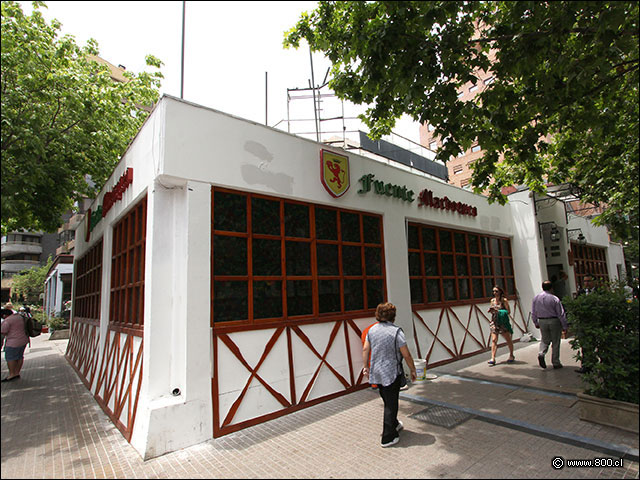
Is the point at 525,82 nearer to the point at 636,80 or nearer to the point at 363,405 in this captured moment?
the point at 636,80

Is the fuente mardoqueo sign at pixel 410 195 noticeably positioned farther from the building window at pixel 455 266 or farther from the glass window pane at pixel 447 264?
the glass window pane at pixel 447 264

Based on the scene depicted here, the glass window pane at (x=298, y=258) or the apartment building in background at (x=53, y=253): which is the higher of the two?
the apartment building in background at (x=53, y=253)

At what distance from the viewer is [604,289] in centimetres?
535

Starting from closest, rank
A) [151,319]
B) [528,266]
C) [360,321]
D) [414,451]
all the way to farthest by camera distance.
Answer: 1. [414,451]
2. [151,319]
3. [360,321]
4. [528,266]

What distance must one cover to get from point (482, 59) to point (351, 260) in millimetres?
4174

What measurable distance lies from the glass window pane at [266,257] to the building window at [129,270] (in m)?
1.68

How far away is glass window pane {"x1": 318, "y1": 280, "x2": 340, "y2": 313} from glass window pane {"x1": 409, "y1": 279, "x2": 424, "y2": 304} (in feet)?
8.91

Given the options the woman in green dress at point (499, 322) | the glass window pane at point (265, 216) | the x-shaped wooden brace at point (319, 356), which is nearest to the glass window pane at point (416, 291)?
the woman in green dress at point (499, 322)

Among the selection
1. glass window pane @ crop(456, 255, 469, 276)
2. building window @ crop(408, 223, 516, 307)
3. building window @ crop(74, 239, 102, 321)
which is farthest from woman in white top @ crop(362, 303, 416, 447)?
building window @ crop(74, 239, 102, 321)

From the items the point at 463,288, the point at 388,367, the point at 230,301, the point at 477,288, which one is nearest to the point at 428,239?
the point at 463,288

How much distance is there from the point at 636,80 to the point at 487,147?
2.66m

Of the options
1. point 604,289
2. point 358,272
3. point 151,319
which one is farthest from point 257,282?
point 604,289

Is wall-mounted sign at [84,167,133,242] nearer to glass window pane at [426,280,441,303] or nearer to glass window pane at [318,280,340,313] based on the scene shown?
glass window pane at [318,280,340,313]

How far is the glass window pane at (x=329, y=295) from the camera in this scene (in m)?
6.67
